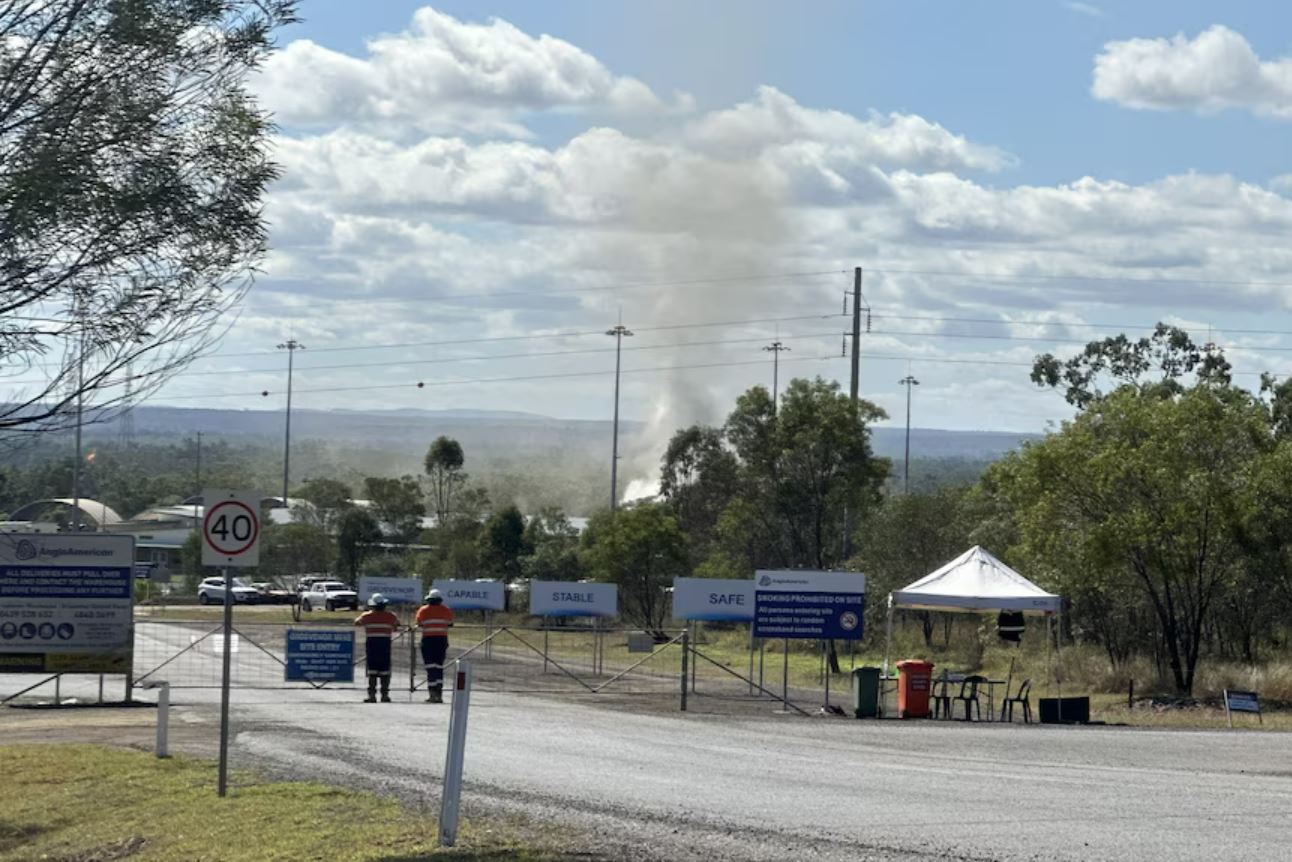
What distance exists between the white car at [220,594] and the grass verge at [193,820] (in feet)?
225

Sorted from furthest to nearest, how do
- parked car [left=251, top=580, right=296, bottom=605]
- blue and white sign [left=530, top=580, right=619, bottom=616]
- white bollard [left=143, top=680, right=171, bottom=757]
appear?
1. parked car [left=251, top=580, right=296, bottom=605]
2. blue and white sign [left=530, top=580, right=619, bottom=616]
3. white bollard [left=143, top=680, right=171, bottom=757]

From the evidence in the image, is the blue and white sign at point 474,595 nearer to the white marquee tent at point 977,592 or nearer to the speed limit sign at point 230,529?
the white marquee tent at point 977,592

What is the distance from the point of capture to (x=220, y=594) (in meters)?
88.1

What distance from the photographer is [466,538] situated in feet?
317

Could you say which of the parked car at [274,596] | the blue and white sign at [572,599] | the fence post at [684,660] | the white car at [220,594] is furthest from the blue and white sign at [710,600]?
the parked car at [274,596]

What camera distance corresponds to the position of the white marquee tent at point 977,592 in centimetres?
3316

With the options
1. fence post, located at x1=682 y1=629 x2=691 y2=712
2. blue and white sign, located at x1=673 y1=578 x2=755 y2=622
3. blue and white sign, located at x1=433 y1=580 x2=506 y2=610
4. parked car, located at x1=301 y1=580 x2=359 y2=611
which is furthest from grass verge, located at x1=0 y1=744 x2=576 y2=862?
parked car, located at x1=301 y1=580 x2=359 y2=611

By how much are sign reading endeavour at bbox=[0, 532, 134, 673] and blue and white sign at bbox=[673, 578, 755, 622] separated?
10797 millimetres

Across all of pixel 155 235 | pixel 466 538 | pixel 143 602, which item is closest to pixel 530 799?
pixel 155 235

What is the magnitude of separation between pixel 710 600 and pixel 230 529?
19697 millimetres

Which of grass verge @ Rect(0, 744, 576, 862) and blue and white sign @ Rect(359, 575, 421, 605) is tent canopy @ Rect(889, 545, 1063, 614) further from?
blue and white sign @ Rect(359, 575, 421, 605)

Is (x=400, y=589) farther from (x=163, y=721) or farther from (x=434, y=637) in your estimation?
(x=163, y=721)

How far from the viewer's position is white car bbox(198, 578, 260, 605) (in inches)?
3440

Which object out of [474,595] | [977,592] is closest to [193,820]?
[977,592]
